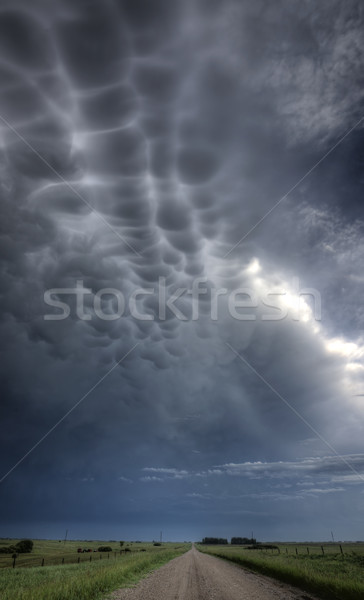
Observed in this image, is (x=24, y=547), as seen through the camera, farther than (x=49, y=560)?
Yes

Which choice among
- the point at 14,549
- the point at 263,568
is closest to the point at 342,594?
the point at 263,568

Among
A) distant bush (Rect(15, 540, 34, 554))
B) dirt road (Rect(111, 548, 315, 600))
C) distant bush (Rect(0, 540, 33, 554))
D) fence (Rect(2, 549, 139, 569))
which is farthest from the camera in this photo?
distant bush (Rect(15, 540, 34, 554))

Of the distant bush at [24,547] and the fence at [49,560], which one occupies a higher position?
the distant bush at [24,547]

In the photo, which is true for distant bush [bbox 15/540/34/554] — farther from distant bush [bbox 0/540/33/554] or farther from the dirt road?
the dirt road

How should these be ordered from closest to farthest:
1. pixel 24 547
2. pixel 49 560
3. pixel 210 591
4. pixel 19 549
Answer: pixel 210 591, pixel 49 560, pixel 19 549, pixel 24 547

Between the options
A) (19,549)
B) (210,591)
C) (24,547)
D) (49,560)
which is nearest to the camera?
(210,591)

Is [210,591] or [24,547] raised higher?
[24,547]

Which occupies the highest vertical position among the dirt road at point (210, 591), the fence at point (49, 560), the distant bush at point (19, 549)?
the distant bush at point (19, 549)

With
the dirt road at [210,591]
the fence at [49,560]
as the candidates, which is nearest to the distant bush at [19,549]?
the fence at [49,560]

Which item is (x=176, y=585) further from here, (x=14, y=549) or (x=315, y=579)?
(x=14, y=549)

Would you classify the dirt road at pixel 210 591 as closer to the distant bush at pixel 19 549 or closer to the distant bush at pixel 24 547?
the distant bush at pixel 19 549

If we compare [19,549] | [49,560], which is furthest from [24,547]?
[49,560]

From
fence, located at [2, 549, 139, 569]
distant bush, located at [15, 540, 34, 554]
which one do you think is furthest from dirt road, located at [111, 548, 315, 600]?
distant bush, located at [15, 540, 34, 554]

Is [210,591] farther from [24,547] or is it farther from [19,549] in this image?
[24,547]
